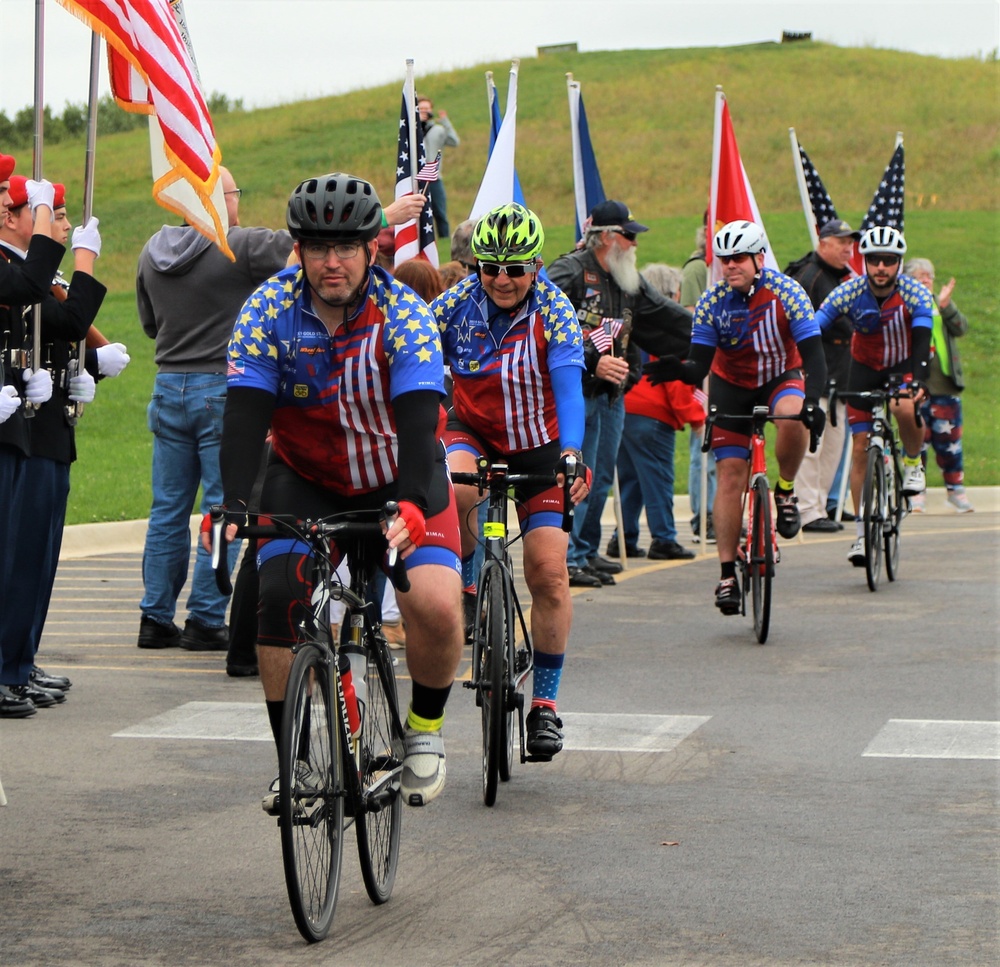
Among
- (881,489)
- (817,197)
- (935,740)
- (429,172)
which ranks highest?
(817,197)

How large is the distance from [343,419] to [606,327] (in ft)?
21.7

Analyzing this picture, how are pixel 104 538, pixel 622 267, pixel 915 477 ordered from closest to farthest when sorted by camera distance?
1. pixel 622 267
2. pixel 104 538
3. pixel 915 477

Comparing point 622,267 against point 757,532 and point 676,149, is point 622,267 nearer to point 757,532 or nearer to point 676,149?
point 757,532

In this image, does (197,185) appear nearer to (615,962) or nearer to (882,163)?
(615,962)

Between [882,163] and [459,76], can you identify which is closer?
[882,163]

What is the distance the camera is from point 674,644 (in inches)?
428

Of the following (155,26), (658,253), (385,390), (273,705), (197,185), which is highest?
(658,253)

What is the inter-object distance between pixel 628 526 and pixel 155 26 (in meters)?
7.45

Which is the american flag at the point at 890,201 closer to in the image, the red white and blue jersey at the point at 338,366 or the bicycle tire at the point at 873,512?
the bicycle tire at the point at 873,512

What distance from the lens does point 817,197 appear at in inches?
768

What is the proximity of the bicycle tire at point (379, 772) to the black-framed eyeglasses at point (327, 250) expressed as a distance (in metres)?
1.17

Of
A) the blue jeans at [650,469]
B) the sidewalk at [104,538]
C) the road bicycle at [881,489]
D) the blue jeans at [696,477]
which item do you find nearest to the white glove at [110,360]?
the sidewalk at [104,538]

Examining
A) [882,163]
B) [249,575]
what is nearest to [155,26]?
[249,575]

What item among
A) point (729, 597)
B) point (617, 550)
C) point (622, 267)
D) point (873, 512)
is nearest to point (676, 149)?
point (617, 550)
